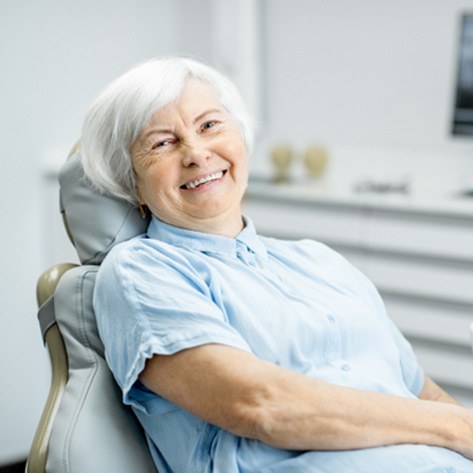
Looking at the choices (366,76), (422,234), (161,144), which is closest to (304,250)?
(161,144)

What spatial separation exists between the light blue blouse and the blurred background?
1.76 m

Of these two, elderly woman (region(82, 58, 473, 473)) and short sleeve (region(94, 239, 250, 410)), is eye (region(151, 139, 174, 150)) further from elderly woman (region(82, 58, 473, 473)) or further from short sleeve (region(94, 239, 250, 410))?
short sleeve (region(94, 239, 250, 410))

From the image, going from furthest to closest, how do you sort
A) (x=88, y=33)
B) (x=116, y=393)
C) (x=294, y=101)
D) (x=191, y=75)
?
(x=294, y=101)
(x=88, y=33)
(x=191, y=75)
(x=116, y=393)

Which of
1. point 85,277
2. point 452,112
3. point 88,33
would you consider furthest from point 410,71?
point 85,277

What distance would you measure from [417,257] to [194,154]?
168cm

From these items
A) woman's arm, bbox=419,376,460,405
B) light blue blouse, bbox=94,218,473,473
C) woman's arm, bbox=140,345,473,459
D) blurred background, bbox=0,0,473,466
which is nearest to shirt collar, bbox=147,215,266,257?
light blue blouse, bbox=94,218,473,473

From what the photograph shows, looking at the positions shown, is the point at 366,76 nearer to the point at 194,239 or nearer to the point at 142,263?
the point at 194,239

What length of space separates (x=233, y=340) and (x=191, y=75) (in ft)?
1.78

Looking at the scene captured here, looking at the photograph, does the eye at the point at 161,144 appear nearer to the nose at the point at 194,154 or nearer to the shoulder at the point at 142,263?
the nose at the point at 194,154

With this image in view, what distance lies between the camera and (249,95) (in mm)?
3697

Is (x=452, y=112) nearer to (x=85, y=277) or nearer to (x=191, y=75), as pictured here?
(x=191, y=75)

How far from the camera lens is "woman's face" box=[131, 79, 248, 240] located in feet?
5.33

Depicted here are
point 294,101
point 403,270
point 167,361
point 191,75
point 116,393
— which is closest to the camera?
point 167,361

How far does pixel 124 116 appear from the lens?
1.62m
